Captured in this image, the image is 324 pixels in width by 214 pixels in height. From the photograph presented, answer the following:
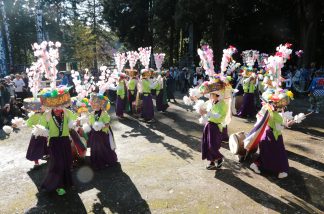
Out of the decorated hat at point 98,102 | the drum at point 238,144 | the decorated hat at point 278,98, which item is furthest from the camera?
the drum at point 238,144

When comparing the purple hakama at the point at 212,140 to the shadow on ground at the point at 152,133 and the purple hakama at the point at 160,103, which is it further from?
the purple hakama at the point at 160,103

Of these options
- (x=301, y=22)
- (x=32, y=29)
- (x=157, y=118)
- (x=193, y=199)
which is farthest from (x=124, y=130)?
(x=32, y=29)

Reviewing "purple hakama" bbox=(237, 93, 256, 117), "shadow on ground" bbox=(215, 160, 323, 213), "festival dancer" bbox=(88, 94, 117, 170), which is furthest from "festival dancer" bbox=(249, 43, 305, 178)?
"purple hakama" bbox=(237, 93, 256, 117)

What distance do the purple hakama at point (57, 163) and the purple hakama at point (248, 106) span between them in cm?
799

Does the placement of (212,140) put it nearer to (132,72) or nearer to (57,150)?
(57,150)

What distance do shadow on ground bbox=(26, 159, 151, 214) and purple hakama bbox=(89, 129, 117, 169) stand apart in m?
0.31

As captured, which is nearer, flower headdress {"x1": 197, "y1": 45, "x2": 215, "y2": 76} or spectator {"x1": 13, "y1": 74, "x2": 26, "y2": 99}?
flower headdress {"x1": 197, "y1": 45, "x2": 215, "y2": 76}

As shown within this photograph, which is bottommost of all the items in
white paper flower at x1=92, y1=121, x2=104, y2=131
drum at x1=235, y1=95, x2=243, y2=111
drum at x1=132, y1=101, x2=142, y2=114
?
drum at x1=132, y1=101, x2=142, y2=114

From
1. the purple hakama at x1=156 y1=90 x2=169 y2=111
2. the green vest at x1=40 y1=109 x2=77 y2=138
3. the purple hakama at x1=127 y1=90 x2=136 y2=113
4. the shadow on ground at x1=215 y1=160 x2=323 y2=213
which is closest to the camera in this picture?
the shadow on ground at x1=215 y1=160 x2=323 y2=213

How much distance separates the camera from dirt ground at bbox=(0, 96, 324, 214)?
5.37 metres

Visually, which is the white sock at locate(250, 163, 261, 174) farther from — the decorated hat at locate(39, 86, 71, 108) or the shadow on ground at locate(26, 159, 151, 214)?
the decorated hat at locate(39, 86, 71, 108)

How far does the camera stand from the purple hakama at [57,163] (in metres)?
5.80

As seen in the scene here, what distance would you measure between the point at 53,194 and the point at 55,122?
53.2 inches

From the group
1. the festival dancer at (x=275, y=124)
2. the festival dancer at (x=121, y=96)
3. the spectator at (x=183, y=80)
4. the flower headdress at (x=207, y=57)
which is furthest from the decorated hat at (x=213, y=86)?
the spectator at (x=183, y=80)
